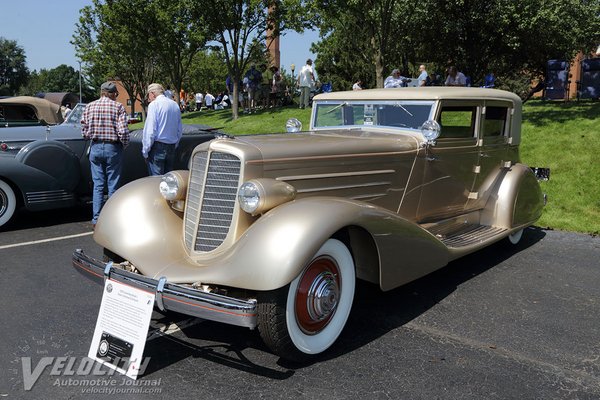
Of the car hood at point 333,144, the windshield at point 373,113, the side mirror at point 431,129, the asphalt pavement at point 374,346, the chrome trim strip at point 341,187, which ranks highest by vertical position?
the windshield at point 373,113

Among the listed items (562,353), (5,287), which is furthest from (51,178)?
(562,353)

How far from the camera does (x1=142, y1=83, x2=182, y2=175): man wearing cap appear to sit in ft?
20.1

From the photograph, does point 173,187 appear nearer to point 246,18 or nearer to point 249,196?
point 249,196

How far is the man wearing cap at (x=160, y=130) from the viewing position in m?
6.14

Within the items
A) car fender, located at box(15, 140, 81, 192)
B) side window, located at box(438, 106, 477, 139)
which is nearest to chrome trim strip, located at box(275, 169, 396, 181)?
side window, located at box(438, 106, 477, 139)

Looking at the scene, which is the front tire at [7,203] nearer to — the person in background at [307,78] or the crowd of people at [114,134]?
the crowd of people at [114,134]

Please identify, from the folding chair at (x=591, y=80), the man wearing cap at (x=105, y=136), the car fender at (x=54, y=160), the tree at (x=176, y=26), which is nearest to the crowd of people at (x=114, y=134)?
the man wearing cap at (x=105, y=136)

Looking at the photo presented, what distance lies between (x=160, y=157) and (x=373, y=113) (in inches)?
118

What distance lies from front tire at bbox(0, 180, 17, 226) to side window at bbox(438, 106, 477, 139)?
17.8 ft

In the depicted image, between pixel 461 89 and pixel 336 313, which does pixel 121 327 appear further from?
pixel 461 89

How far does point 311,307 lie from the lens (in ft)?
9.61

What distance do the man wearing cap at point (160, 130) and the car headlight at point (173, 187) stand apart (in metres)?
2.72

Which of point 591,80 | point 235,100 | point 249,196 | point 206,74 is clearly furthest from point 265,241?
point 206,74

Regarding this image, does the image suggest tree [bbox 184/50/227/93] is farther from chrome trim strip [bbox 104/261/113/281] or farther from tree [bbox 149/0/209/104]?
chrome trim strip [bbox 104/261/113/281]
